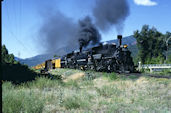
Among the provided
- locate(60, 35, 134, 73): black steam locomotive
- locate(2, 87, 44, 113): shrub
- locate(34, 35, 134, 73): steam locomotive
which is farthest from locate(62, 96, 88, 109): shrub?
locate(60, 35, 134, 73): black steam locomotive

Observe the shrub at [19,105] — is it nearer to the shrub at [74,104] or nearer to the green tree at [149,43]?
the shrub at [74,104]

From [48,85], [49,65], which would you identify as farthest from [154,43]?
[48,85]

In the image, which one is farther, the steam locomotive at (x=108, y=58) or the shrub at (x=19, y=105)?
the steam locomotive at (x=108, y=58)

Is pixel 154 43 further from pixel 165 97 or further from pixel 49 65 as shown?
pixel 165 97

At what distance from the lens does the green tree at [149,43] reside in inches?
2830

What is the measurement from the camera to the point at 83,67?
27203 mm

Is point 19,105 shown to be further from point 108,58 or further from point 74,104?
point 108,58

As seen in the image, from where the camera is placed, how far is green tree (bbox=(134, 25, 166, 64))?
71875 millimetres

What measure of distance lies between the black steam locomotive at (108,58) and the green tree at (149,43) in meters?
48.9

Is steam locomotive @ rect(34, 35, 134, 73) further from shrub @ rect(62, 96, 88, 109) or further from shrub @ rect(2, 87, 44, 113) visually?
shrub @ rect(2, 87, 44, 113)

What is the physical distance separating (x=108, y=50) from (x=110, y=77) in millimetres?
6001

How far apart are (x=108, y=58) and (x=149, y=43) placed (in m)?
53.8

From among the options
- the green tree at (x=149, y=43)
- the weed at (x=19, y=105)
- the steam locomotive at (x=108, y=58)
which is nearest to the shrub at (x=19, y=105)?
the weed at (x=19, y=105)

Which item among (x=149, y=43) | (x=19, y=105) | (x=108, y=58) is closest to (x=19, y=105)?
(x=19, y=105)
